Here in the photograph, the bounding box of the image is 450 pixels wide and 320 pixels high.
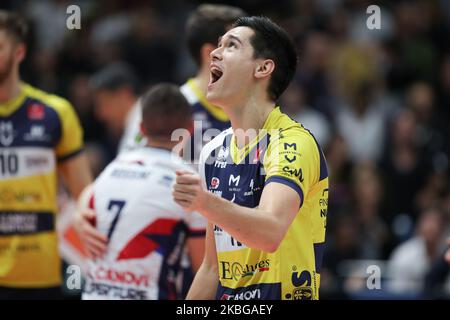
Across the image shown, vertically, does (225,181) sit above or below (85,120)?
below

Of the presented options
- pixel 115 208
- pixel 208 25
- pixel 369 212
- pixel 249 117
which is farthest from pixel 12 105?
pixel 369 212

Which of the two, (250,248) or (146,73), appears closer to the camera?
(250,248)

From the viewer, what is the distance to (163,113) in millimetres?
5871

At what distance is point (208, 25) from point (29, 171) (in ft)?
5.83

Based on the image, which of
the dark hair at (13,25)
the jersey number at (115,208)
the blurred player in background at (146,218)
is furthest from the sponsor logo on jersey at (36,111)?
the jersey number at (115,208)

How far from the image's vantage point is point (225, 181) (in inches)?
189

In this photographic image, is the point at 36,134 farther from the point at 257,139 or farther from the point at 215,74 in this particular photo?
the point at 257,139

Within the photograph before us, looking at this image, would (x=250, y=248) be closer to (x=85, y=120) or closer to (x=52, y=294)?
(x=52, y=294)

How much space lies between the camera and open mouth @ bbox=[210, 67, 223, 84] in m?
4.86

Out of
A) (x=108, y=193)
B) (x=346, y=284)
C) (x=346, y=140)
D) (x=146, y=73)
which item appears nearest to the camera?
(x=108, y=193)

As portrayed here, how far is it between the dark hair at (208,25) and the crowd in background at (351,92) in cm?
372

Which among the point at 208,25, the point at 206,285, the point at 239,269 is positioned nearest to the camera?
the point at 239,269
